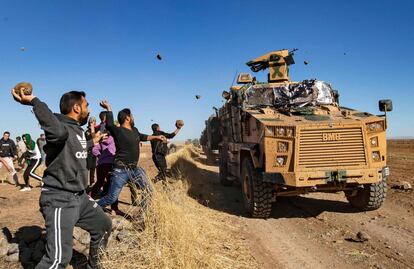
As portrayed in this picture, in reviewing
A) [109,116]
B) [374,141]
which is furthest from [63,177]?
[374,141]

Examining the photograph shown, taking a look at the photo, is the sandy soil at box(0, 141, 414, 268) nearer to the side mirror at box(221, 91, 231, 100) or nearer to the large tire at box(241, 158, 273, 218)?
the large tire at box(241, 158, 273, 218)

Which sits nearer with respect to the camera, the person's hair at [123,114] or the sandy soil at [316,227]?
the sandy soil at [316,227]

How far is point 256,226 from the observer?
19.8 feet

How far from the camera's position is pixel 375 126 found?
6145mm

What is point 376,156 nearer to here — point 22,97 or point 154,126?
point 154,126

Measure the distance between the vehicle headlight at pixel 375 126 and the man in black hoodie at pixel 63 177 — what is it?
15.3 feet

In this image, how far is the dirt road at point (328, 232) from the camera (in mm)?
4453

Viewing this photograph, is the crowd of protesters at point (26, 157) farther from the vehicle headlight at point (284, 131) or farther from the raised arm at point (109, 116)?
the vehicle headlight at point (284, 131)

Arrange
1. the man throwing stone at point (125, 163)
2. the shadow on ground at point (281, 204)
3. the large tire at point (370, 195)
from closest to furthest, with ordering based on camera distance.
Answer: the man throwing stone at point (125, 163) → the large tire at point (370, 195) → the shadow on ground at point (281, 204)

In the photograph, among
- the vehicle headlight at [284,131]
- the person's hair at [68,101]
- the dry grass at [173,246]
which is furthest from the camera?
the vehicle headlight at [284,131]

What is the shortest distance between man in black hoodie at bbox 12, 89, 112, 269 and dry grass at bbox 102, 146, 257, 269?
2.36 feet

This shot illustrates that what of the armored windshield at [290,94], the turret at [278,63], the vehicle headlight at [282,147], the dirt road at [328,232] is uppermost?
the turret at [278,63]

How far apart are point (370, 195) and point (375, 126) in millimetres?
1262

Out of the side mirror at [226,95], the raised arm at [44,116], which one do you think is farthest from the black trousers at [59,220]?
the side mirror at [226,95]
